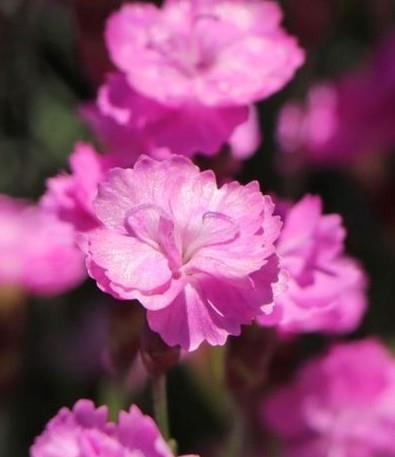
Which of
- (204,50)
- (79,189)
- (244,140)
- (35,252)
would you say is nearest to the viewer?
(79,189)

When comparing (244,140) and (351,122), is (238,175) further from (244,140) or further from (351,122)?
Answer: (244,140)

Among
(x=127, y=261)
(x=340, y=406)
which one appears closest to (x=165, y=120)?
(x=127, y=261)

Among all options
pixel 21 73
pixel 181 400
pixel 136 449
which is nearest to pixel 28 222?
pixel 21 73

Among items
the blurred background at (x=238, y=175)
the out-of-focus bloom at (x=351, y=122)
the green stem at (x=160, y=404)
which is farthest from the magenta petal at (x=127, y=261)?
the out-of-focus bloom at (x=351, y=122)

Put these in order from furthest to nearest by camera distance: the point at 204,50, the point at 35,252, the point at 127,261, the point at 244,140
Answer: the point at 35,252
the point at 244,140
the point at 204,50
the point at 127,261

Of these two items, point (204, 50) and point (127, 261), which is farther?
point (204, 50)

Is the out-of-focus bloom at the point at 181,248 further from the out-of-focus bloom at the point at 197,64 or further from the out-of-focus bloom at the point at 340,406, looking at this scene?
the out-of-focus bloom at the point at 340,406

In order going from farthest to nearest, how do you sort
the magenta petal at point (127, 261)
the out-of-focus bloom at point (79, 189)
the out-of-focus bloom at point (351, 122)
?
1. the out-of-focus bloom at point (351, 122)
2. the out-of-focus bloom at point (79, 189)
3. the magenta petal at point (127, 261)
